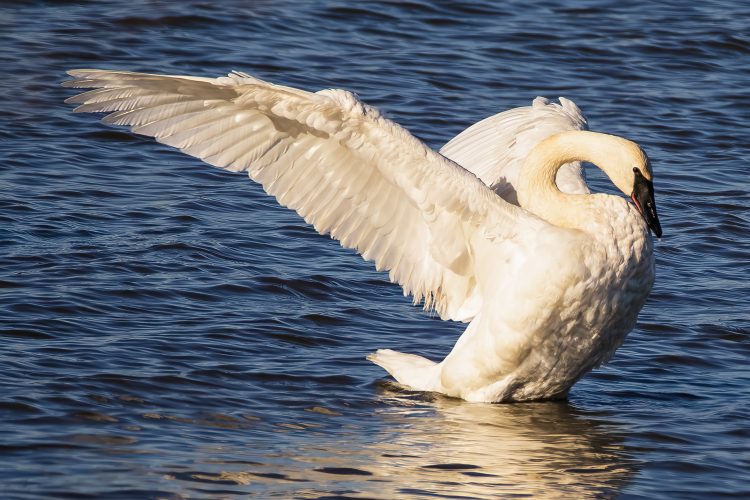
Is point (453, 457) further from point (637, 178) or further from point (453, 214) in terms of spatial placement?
point (637, 178)

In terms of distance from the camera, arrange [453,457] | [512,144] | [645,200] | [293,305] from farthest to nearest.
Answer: [293,305] → [512,144] → [645,200] → [453,457]

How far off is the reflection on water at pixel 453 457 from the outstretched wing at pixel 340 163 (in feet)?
2.20

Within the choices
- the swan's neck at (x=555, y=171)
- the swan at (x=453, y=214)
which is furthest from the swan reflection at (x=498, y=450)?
the swan's neck at (x=555, y=171)

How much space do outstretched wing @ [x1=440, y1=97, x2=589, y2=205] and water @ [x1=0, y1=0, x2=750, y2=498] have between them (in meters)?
1.14

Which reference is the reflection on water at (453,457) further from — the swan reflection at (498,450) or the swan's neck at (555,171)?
the swan's neck at (555,171)

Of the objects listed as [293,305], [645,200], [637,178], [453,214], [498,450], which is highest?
[637,178]

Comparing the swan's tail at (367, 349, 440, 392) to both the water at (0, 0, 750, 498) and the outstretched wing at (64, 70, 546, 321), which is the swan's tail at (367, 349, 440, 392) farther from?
the outstretched wing at (64, 70, 546, 321)

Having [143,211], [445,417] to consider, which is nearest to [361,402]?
[445,417]

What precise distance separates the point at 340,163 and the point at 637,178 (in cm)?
156

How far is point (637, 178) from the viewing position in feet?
24.9

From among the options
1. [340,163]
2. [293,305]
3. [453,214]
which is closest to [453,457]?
[453,214]

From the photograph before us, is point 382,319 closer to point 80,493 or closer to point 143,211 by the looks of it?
point 143,211

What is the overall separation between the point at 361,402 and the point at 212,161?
1559 mm

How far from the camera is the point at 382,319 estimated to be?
374 inches
